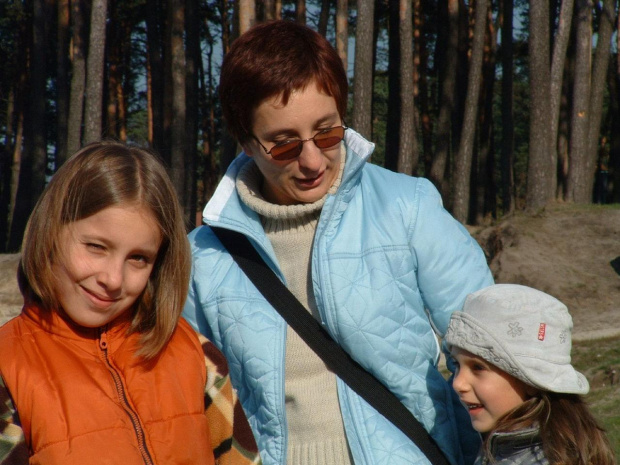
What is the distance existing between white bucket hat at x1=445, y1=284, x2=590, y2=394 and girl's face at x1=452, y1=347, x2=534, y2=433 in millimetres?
54

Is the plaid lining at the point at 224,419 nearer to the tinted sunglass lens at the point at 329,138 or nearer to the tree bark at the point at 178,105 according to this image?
the tinted sunglass lens at the point at 329,138

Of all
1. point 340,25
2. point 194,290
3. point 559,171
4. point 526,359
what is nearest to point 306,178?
point 194,290

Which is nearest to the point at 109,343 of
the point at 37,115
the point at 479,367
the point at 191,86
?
the point at 479,367

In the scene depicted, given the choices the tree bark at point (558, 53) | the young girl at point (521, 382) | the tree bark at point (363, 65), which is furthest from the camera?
the tree bark at point (558, 53)

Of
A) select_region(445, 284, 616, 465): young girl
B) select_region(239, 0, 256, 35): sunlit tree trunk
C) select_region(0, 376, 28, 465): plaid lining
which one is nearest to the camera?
select_region(0, 376, 28, 465): plaid lining

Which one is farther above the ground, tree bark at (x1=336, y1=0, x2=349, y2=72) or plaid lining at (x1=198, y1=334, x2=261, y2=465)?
tree bark at (x1=336, y1=0, x2=349, y2=72)

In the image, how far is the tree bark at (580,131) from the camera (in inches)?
666

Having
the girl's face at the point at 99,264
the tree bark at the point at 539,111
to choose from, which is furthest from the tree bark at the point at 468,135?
the girl's face at the point at 99,264

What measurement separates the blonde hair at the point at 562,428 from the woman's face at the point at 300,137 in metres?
0.88

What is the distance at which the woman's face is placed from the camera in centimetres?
239

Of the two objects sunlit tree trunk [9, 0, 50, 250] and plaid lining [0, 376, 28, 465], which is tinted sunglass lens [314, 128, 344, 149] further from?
sunlit tree trunk [9, 0, 50, 250]

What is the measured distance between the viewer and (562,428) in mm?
2260

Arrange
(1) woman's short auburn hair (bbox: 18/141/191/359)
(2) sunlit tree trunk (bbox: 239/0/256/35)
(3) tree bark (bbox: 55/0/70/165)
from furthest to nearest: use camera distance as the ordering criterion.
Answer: (3) tree bark (bbox: 55/0/70/165)
(2) sunlit tree trunk (bbox: 239/0/256/35)
(1) woman's short auburn hair (bbox: 18/141/191/359)

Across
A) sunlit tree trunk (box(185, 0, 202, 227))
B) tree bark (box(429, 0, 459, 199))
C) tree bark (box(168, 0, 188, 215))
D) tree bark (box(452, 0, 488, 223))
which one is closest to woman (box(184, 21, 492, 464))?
tree bark (box(452, 0, 488, 223))
